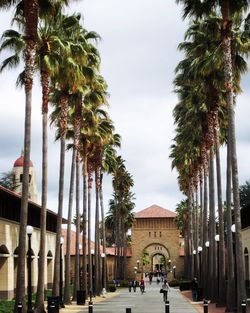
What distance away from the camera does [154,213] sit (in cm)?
11238

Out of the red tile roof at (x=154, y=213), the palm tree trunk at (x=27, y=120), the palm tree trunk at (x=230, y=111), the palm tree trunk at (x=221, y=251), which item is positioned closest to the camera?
the palm tree trunk at (x=27, y=120)

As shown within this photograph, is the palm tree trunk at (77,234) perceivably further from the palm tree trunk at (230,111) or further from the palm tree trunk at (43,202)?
the palm tree trunk at (230,111)

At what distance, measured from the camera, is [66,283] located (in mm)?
39625

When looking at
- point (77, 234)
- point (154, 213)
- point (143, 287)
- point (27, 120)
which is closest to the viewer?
point (27, 120)

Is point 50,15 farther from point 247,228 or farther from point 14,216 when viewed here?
point 247,228

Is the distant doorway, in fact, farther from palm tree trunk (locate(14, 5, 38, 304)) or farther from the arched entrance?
palm tree trunk (locate(14, 5, 38, 304))

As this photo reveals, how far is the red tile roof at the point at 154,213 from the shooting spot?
111500 mm

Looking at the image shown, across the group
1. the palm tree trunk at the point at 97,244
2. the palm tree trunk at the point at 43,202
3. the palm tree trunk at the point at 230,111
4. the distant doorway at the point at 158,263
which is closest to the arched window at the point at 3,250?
the palm tree trunk at the point at 43,202

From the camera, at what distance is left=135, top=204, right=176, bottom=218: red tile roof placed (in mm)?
111500

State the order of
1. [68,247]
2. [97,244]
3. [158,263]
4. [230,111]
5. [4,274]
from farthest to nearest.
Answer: [158,263]
[97,244]
[68,247]
[4,274]
[230,111]

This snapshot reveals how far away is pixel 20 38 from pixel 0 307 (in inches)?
512

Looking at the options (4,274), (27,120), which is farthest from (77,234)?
(27,120)

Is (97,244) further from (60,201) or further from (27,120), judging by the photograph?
(27,120)

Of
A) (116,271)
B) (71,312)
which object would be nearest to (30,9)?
(71,312)
